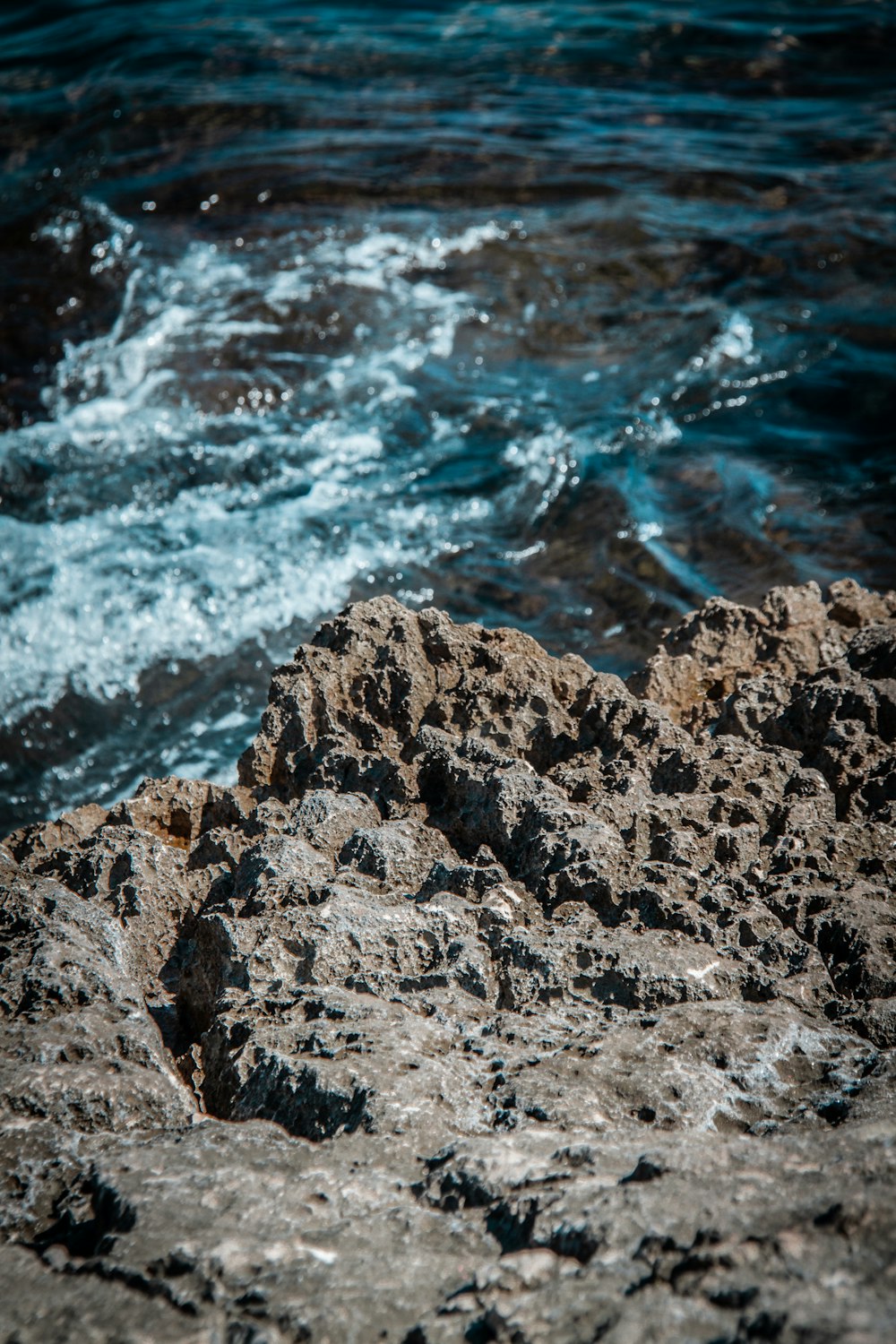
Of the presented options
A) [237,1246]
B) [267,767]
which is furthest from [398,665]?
[237,1246]

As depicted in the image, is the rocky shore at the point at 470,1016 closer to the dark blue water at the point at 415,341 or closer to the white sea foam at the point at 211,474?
the dark blue water at the point at 415,341

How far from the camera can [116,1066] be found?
1.97m

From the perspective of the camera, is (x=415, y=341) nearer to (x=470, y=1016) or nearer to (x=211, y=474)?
(x=211, y=474)

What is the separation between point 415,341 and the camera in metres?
7.91

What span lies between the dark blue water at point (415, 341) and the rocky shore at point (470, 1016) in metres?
2.11

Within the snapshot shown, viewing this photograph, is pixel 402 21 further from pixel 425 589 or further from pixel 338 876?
pixel 338 876

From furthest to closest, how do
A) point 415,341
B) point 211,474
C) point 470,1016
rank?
1. point 415,341
2. point 211,474
3. point 470,1016

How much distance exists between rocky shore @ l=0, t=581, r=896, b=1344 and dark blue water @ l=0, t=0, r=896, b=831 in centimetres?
211

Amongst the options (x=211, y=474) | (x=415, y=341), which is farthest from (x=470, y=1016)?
(x=415, y=341)

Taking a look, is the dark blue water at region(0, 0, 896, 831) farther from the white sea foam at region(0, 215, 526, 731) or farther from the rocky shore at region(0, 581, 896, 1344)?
the rocky shore at region(0, 581, 896, 1344)

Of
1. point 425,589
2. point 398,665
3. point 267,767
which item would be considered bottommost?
point 425,589

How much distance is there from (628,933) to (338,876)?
0.62 meters

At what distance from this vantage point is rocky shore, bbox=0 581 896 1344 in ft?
4.56

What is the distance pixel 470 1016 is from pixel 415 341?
6.59 meters
